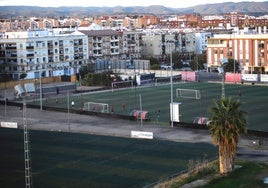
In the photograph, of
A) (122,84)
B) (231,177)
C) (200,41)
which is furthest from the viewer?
(200,41)

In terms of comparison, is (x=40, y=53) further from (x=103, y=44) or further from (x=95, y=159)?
(x=95, y=159)

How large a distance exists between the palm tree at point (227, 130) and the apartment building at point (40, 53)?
1482 inches

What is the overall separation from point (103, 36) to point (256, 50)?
19719 millimetres

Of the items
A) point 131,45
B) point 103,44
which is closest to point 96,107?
point 103,44

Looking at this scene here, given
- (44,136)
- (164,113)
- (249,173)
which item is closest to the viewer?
(249,173)

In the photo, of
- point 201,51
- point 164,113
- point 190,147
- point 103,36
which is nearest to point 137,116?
point 164,113

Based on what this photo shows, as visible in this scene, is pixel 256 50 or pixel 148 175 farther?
pixel 256 50

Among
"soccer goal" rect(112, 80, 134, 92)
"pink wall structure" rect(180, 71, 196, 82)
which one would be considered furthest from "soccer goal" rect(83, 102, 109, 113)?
"pink wall structure" rect(180, 71, 196, 82)

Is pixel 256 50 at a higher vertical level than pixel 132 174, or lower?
higher

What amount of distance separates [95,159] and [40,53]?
37.9 meters

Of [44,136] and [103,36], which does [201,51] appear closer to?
[103,36]

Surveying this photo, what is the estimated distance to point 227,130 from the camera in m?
18.2

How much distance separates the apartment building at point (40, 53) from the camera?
56.7m

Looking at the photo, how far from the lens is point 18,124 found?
30.4 meters
